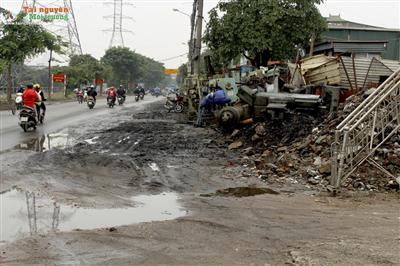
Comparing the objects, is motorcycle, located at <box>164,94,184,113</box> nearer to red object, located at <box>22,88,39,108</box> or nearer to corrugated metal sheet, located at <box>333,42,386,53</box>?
corrugated metal sheet, located at <box>333,42,386,53</box>

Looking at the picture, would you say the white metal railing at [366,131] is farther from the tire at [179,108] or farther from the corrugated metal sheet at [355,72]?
the tire at [179,108]

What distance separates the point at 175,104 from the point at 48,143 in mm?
14860

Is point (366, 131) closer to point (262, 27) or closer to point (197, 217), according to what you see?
point (197, 217)

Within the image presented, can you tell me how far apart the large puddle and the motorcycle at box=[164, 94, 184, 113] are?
1920cm

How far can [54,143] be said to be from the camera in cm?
1255

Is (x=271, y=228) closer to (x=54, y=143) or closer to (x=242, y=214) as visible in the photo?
(x=242, y=214)

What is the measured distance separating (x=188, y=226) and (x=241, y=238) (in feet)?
2.43

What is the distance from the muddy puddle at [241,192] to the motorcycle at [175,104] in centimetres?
1832

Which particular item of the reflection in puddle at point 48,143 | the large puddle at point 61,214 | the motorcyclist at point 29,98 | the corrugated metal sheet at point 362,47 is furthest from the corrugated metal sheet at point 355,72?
the corrugated metal sheet at point 362,47

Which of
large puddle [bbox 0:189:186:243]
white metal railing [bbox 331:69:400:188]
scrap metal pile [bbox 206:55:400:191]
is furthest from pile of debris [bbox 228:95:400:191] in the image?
large puddle [bbox 0:189:186:243]

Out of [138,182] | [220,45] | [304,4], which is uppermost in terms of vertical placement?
[304,4]

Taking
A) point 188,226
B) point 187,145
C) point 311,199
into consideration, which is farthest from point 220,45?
point 188,226

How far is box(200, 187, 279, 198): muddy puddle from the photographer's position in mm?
7520

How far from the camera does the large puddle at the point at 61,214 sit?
18.3 ft
